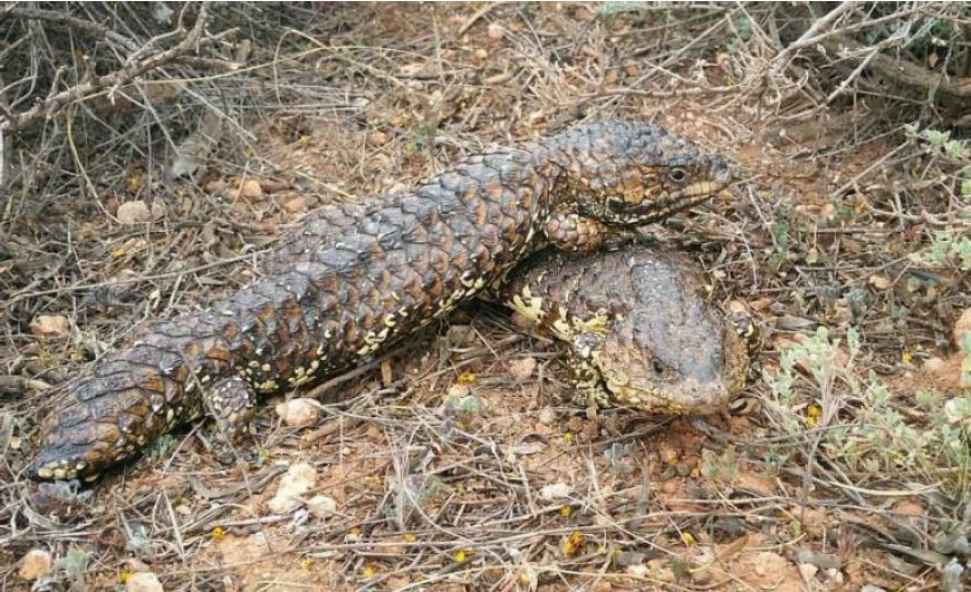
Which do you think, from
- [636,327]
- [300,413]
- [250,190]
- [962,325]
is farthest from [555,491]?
[250,190]

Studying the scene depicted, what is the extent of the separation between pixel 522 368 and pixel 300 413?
941 millimetres

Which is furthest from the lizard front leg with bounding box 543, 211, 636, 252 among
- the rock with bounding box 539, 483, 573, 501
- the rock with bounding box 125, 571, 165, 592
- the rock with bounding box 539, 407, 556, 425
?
the rock with bounding box 125, 571, 165, 592

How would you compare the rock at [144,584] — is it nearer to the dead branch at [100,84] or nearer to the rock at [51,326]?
the rock at [51,326]

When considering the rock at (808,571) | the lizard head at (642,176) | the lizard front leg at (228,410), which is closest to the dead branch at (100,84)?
the lizard front leg at (228,410)

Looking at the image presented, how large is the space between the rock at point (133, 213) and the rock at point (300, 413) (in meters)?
1.62

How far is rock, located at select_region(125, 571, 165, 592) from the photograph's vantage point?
135 inches

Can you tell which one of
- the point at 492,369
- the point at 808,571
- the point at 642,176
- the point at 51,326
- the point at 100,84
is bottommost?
the point at 808,571

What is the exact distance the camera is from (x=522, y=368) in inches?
171

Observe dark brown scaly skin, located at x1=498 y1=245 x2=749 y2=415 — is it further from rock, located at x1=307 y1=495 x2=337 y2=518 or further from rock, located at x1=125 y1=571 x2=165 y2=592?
rock, located at x1=125 y1=571 x2=165 y2=592

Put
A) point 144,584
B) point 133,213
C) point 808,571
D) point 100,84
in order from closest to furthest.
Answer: point 808,571 < point 144,584 < point 100,84 < point 133,213

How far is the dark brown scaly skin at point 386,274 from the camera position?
13.1ft

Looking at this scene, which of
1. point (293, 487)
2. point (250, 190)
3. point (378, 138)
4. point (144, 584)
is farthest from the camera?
point (378, 138)

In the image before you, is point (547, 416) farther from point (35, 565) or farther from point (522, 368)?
point (35, 565)

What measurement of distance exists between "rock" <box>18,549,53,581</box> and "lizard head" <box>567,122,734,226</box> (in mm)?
2519
